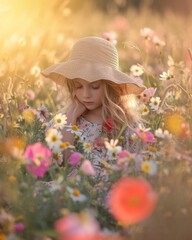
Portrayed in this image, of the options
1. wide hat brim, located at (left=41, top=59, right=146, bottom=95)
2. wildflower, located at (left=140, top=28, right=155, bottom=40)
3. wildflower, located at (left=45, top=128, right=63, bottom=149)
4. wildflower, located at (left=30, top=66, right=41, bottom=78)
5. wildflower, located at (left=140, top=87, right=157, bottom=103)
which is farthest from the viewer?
wildflower, located at (left=140, top=28, right=155, bottom=40)

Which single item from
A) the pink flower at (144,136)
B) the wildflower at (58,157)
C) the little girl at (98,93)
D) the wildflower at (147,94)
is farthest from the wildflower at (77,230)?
the wildflower at (147,94)

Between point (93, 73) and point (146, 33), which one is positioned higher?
point (93, 73)

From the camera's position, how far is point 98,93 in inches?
147

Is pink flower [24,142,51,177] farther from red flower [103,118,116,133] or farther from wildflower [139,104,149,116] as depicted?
wildflower [139,104,149,116]

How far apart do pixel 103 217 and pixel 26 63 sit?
251 centimetres

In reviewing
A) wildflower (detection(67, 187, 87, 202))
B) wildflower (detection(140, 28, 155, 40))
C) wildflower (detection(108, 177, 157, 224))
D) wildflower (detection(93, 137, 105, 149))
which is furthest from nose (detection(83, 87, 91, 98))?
wildflower (detection(108, 177, 157, 224))

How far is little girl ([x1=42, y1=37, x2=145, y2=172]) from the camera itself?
12.1 ft

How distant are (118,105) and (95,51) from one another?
1.27 feet

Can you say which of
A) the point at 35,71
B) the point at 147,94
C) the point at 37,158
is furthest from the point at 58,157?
the point at 35,71

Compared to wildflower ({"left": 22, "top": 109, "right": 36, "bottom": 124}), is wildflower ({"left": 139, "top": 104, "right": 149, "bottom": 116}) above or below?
below

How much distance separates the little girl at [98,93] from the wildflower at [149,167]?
1053 millimetres

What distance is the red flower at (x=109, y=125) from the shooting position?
370 centimetres

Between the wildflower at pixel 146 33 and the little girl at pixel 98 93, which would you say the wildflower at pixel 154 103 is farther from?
the wildflower at pixel 146 33

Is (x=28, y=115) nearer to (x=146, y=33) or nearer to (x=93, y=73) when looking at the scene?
(x=93, y=73)
